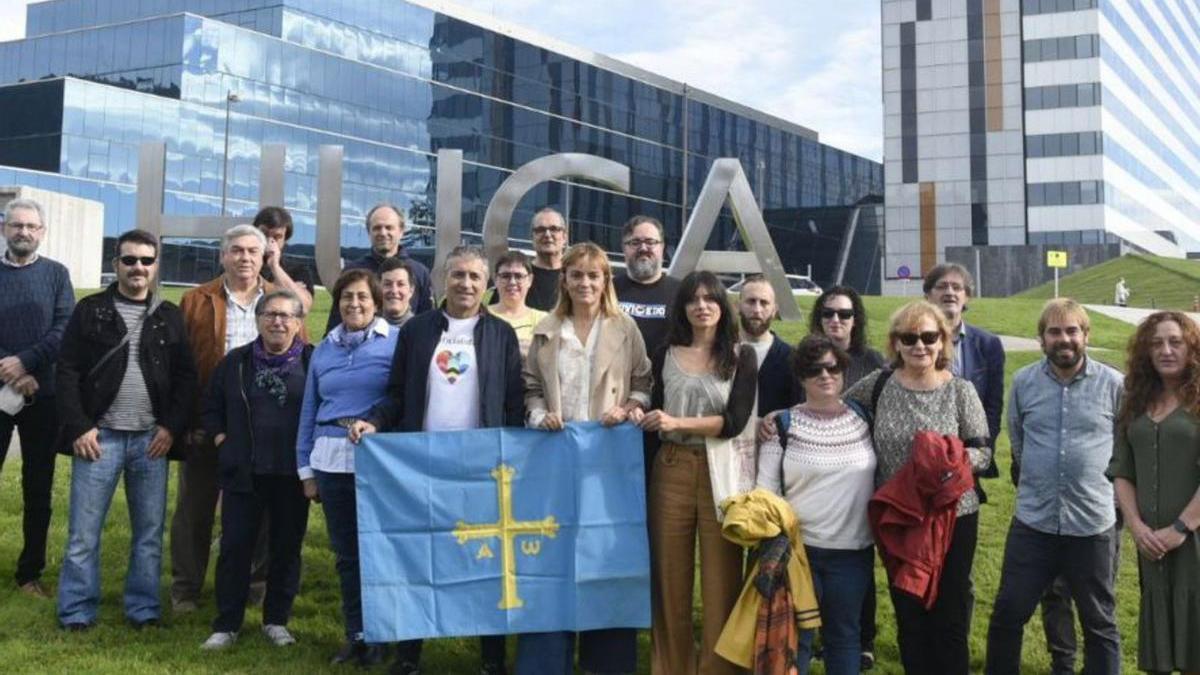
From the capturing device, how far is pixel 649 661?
221 inches

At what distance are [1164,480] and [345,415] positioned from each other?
3.81 metres

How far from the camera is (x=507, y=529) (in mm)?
5094

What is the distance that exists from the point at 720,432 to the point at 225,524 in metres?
2.76

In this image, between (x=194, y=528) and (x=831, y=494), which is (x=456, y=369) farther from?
(x=194, y=528)

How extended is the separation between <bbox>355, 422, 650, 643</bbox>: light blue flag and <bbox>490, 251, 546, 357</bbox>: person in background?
606mm

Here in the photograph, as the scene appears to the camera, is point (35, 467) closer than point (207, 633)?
No

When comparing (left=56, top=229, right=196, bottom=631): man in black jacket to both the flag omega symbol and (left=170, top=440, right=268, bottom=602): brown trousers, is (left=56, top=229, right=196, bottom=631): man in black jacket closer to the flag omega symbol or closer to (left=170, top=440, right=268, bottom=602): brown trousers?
(left=170, top=440, right=268, bottom=602): brown trousers

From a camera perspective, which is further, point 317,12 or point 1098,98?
point 1098,98

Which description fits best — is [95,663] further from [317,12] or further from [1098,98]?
[1098,98]

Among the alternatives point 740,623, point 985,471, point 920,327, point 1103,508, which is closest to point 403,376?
point 740,623

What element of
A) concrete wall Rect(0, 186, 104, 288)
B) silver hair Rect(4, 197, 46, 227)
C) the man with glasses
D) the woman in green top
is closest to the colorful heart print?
the man with glasses

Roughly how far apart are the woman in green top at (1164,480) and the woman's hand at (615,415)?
2.21 meters

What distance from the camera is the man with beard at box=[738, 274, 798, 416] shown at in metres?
5.12

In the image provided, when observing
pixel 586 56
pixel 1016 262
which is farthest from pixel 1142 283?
pixel 586 56
